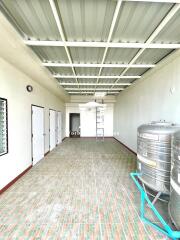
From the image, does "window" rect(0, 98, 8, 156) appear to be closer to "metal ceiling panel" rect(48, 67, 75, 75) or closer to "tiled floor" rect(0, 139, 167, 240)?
"tiled floor" rect(0, 139, 167, 240)

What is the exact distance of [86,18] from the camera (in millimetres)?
2076

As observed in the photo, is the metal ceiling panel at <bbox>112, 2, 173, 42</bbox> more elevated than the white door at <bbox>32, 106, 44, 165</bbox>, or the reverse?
the metal ceiling panel at <bbox>112, 2, 173, 42</bbox>

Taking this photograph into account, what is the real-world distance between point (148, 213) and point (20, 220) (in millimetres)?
2051

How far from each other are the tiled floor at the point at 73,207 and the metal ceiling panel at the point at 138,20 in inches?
120

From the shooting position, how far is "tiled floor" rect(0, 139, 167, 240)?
192cm

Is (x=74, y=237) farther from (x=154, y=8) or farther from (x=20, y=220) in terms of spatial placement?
(x=154, y=8)

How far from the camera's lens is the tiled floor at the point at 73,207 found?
1.92 m

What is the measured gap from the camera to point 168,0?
1651 millimetres

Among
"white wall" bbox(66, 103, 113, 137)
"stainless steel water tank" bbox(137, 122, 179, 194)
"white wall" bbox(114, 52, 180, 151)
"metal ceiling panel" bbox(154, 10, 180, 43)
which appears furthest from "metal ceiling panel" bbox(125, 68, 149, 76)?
"white wall" bbox(66, 103, 113, 137)

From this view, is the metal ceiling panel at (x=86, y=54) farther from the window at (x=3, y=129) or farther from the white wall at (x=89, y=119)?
the white wall at (x=89, y=119)

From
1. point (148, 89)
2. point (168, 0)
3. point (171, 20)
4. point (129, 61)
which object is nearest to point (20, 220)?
point (168, 0)

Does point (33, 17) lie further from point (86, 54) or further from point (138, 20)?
point (138, 20)

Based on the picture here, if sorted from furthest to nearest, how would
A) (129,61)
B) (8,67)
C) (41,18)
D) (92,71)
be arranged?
(92,71) < (129,61) < (8,67) < (41,18)

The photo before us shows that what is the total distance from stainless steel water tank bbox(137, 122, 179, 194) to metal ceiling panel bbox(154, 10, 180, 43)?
1626mm
